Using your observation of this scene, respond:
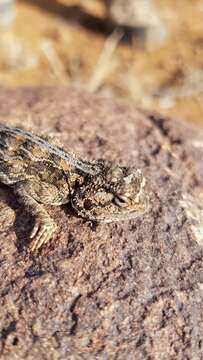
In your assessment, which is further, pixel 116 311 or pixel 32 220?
pixel 32 220

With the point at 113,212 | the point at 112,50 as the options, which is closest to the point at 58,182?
the point at 113,212

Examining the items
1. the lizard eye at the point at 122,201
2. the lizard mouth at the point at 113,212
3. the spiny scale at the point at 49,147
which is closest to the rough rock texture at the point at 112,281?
the lizard mouth at the point at 113,212

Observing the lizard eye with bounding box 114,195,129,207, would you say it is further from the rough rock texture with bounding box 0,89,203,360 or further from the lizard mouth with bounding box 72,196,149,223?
the rough rock texture with bounding box 0,89,203,360

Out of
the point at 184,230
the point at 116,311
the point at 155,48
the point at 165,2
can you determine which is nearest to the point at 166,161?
the point at 184,230

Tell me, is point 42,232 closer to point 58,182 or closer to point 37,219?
point 37,219

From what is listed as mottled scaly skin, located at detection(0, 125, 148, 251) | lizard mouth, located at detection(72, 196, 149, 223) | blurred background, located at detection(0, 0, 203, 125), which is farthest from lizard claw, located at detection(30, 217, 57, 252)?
blurred background, located at detection(0, 0, 203, 125)

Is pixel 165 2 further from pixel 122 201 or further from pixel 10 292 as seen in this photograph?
pixel 10 292
